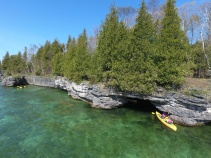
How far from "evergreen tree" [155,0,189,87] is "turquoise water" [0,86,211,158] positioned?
5812 mm

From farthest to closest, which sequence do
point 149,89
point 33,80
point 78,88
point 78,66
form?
point 33,80 → point 78,66 → point 78,88 → point 149,89

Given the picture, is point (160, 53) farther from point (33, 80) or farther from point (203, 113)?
point (33, 80)

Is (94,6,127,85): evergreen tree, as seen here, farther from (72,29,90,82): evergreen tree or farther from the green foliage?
the green foliage

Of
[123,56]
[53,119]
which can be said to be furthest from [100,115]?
[123,56]

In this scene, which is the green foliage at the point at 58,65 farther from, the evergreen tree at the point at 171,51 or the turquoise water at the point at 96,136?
the evergreen tree at the point at 171,51

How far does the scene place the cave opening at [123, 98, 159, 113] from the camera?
22528 mm

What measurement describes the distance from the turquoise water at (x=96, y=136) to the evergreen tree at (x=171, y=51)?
5812 mm

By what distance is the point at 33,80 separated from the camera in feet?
175

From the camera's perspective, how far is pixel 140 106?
24.0 m

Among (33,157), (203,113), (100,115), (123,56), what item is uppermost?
(123,56)

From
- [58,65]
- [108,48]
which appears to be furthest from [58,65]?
[108,48]

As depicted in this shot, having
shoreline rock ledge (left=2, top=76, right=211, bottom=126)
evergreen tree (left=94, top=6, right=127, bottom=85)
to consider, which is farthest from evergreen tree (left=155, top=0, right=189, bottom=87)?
evergreen tree (left=94, top=6, right=127, bottom=85)

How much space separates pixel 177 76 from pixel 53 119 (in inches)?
661

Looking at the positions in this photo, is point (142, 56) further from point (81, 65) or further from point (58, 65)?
point (58, 65)
